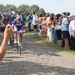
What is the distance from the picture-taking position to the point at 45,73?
25.2 feet

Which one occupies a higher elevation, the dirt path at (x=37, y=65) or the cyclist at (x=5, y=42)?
the cyclist at (x=5, y=42)

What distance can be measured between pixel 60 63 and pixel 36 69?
Answer: 51.1 inches

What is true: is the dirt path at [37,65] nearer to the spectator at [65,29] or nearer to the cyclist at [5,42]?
the spectator at [65,29]

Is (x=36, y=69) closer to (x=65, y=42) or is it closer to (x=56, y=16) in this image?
(x=65, y=42)

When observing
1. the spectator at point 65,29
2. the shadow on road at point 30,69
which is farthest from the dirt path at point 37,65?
the spectator at point 65,29

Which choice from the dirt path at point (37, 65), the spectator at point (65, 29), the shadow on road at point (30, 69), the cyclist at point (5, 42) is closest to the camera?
the cyclist at point (5, 42)

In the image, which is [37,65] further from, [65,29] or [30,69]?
[65,29]

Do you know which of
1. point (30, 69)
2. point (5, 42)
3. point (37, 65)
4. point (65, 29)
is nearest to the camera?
point (5, 42)

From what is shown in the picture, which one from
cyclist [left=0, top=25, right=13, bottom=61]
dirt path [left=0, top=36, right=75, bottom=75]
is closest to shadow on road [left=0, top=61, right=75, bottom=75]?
dirt path [left=0, top=36, right=75, bottom=75]

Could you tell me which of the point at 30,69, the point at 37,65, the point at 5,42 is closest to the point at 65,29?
the point at 37,65

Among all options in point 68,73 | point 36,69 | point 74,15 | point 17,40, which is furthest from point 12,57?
point 74,15

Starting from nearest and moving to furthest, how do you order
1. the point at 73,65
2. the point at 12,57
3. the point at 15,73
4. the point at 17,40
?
the point at 15,73, the point at 73,65, the point at 12,57, the point at 17,40

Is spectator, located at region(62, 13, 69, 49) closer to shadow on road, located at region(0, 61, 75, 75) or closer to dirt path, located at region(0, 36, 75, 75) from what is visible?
dirt path, located at region(0, 36, 75, 75)

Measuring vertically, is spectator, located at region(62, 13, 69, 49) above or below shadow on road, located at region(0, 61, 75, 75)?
above
